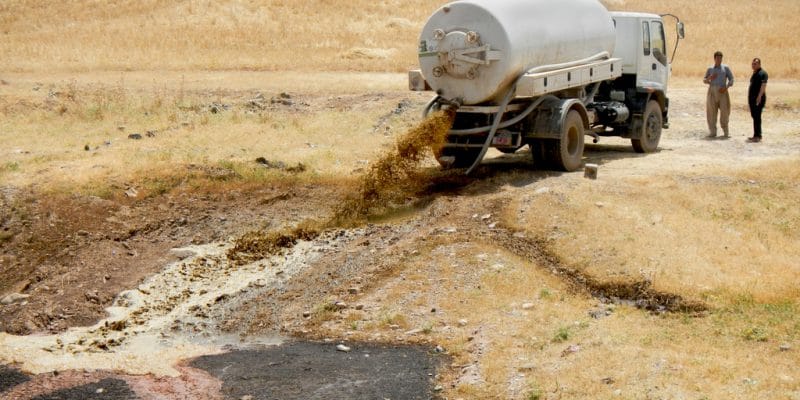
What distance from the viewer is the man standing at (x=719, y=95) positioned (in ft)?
65.4

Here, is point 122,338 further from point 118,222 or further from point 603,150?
point 603,150

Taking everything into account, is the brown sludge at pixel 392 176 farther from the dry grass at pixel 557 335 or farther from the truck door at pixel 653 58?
the truck door at pixel 653 58

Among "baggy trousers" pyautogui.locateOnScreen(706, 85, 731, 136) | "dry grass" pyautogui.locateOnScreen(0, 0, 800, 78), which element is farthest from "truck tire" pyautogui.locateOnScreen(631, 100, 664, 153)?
"dry grass" pyautogui.locateOnScreen(0, 0, 800, 78)

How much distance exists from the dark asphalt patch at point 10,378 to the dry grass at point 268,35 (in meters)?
25.0

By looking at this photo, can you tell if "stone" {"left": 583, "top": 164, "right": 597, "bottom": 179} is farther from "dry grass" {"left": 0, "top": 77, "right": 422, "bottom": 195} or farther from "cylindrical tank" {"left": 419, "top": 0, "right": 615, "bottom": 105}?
"dry grass" {"left": 0, "top": 77, "right": 422, "bottom": 195}

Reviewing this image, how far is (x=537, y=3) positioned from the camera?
14.8 m

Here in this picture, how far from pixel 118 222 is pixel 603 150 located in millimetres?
9327

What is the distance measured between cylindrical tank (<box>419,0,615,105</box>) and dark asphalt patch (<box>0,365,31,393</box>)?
7.60 metres

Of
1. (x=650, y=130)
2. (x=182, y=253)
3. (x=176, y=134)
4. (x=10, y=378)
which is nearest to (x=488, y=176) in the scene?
(x=650, y=130)

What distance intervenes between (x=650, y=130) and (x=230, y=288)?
385 inches

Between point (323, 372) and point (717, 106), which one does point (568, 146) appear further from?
point (323, 372)

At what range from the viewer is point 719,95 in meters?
20.1

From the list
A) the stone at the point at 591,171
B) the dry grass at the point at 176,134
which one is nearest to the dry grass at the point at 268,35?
the dry grass at the point at 176,134

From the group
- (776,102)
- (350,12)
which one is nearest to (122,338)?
(776,102)
